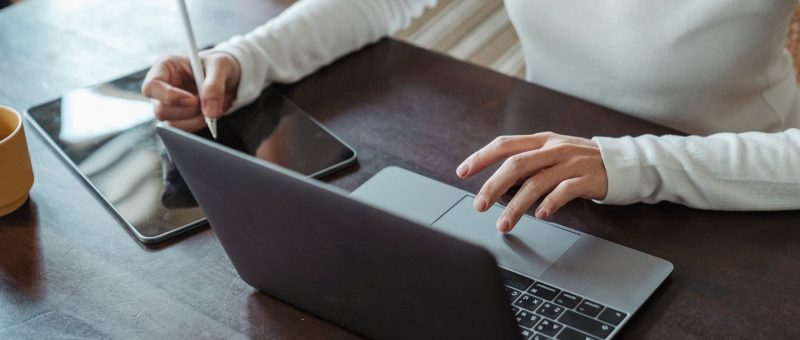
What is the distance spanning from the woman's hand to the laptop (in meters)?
0.03

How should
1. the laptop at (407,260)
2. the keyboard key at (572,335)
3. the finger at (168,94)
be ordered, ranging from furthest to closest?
the finger at (168,94) < the keyboard key at (572,335) < the laptop at (407,260)

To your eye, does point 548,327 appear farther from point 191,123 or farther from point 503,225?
point 191,123

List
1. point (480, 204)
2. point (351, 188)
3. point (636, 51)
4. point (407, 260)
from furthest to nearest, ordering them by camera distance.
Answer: point (636, 51), point (351, 188), point (480, 204), point (407, 260)

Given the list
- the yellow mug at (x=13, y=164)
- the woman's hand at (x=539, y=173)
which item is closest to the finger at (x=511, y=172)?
the woman's hand at (x=539, y=173)

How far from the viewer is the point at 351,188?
990mm

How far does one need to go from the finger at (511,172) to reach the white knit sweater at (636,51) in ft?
0.39

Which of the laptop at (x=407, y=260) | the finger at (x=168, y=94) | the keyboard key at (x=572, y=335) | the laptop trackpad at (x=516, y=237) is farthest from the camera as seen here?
the finger at (x=168, y=94)

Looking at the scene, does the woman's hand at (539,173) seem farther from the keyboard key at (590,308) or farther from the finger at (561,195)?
the keyboard key at (590,308)

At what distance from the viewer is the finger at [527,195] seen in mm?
875

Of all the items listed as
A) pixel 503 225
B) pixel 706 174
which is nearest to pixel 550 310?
pixel 503 225

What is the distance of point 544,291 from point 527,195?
0.12 meters

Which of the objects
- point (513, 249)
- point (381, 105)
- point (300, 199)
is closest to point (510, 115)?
→ point (381, 105)

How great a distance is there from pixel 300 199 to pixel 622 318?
300 millimetres

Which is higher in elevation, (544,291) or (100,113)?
(544,291)
